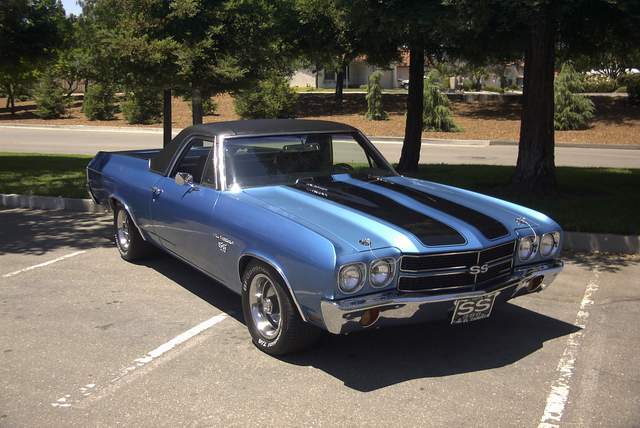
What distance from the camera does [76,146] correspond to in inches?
933

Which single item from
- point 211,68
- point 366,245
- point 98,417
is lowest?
point 98,417

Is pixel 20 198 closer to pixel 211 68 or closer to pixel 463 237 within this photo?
pixel 211 68

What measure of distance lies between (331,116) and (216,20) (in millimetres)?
21280

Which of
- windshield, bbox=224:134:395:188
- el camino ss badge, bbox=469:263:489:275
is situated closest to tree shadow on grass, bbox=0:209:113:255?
windshield, bbox=224:134:395:188

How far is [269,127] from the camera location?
19.3 feet

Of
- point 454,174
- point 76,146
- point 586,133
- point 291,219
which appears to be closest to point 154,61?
point 454,174

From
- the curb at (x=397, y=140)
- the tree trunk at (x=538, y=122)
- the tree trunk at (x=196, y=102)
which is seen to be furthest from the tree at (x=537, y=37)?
the curb at (x=397, y=140)

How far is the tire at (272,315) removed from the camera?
4465 mm

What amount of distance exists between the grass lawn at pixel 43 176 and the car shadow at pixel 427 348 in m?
6.70

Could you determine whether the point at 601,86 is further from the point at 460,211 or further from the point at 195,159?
the point at 460,211

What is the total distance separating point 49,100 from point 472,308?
3690 centimetres

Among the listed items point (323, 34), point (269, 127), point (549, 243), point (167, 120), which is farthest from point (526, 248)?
point (167, 120)

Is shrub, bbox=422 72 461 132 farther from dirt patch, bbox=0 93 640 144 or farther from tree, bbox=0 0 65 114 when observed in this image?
tree, bbox=0 0 65 114

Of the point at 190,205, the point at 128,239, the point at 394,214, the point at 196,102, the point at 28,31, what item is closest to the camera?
the point at 394,214
